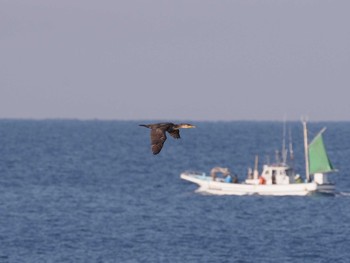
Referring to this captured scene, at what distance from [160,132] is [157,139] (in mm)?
369

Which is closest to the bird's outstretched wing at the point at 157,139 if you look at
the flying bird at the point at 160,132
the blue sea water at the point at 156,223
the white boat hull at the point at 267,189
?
the flying bird at the point at 160,132

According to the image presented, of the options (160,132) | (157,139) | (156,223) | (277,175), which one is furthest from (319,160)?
(157,139)

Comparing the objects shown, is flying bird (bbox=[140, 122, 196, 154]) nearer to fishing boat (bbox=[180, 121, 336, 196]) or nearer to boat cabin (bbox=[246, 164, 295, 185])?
fishing boat (bbox=[180, 121, 336, 196])

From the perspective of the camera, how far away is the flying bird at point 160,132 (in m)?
30.0

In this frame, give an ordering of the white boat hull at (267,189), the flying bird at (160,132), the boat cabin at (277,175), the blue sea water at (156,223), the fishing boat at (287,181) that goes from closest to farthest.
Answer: the flying bird at (160,132) → the blue sea water at (156,223) → the boat cabin at (277,175) → the fishing boat at (287,181) → the white boat hull at (267,189)

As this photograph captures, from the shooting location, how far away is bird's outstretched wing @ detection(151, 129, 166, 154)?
2990 centimetres

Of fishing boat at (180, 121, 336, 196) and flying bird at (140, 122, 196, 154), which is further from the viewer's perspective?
fishing boat at (180, 121, 336, 196)

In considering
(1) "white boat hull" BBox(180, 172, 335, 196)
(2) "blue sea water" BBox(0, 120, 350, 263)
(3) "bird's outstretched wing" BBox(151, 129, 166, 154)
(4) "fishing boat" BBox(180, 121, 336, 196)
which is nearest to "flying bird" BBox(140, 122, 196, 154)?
(3) "bird's outstretched wing" BBox(151, 129, 166, 154)

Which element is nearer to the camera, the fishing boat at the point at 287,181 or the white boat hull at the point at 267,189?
the fishing boat at the point at 287,181

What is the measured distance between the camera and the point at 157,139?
1192 inches

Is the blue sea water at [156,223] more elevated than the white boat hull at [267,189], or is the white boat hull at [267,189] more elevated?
the white boat hull at [267,189]

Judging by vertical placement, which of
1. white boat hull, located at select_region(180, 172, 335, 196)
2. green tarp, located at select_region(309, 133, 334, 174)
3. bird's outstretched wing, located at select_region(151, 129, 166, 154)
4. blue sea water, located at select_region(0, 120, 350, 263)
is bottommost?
blue sea water, located at select_region(0, 120, 350, 263)

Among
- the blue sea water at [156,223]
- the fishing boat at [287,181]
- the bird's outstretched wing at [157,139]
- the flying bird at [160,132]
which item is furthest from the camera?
the fishing boat at [287,181]

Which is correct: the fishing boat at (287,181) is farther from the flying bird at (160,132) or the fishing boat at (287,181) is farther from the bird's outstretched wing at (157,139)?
the bird's outstretched wing at (157,139)
